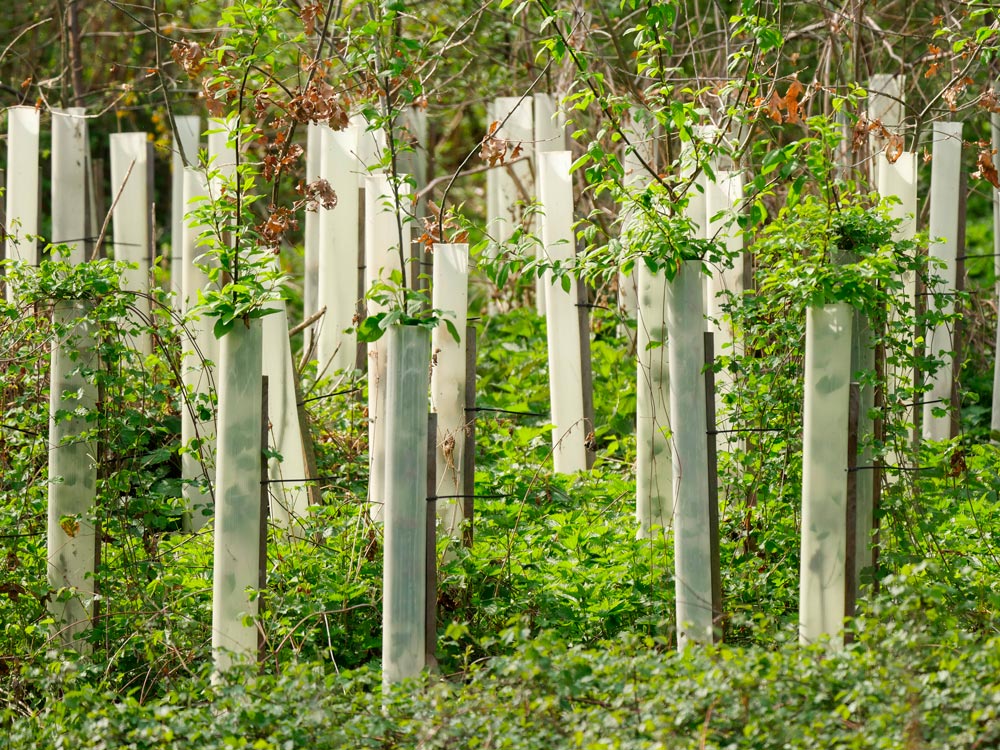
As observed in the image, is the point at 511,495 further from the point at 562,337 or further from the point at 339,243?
the point at 339,243

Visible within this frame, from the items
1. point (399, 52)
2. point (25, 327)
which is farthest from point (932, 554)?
point (25, 327)

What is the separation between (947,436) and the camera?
21.3 feet

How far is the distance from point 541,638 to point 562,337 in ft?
9.04

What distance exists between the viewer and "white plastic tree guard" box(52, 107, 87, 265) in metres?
6.74

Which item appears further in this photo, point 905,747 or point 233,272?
point 233,272

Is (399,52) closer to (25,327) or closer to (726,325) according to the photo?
(25,327)

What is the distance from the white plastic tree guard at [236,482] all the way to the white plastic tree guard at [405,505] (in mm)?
476

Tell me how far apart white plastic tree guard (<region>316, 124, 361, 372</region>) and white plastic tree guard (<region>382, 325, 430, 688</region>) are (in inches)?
109

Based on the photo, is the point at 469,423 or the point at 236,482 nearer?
the point at 236,482

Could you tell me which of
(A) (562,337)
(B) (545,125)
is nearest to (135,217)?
(B) (545,125)

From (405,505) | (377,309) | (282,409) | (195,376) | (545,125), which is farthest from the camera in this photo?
(545,125)

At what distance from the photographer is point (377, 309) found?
552 cm

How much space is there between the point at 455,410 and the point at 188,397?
3.36 feet

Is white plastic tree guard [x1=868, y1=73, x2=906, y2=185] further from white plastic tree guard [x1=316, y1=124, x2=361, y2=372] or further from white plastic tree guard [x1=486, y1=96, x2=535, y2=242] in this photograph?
white plastic tree guard [x1=316, y1=124, x2=361, y2=372]
